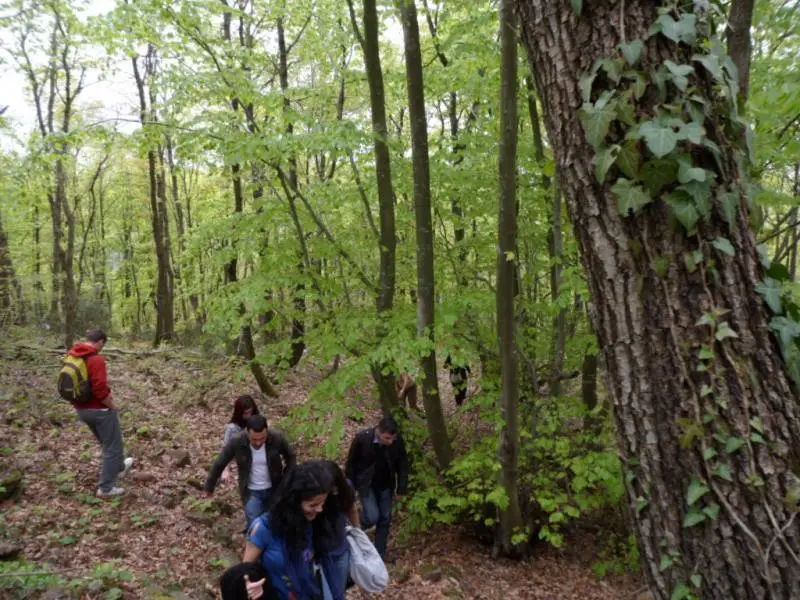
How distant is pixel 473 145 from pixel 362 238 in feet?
6.32

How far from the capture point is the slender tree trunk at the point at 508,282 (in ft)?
15.0

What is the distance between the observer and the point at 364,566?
3.12m

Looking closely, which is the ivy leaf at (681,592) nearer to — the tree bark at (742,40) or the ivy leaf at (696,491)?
the ivy leaf at (696,491)

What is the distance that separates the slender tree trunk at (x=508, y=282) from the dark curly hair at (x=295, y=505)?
2615 millimetres

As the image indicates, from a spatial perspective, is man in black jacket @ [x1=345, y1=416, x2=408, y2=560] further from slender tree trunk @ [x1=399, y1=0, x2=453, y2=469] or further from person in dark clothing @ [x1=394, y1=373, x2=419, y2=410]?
person in dark clothing @ [x1=394, y1=373, x2=419, y2=410]

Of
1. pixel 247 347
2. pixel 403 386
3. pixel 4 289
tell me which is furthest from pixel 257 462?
pixel 4 289

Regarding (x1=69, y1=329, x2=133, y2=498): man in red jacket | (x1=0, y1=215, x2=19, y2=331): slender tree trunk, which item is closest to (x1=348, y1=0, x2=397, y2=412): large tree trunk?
(x1=69, y1=329, x2=133, y2=498): man in red jacket

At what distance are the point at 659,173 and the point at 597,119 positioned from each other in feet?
0.82

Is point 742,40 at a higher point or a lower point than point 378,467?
higher

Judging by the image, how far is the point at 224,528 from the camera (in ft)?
20.5

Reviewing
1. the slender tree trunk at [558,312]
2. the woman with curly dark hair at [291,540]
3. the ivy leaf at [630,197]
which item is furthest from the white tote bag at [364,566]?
the slender tree trunk at [558,312]

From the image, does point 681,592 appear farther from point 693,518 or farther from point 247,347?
point 247,347

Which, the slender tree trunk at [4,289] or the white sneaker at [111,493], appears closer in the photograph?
the white sneaker at [111,493]

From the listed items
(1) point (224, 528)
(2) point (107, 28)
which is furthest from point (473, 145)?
(1) point (224, 528)
